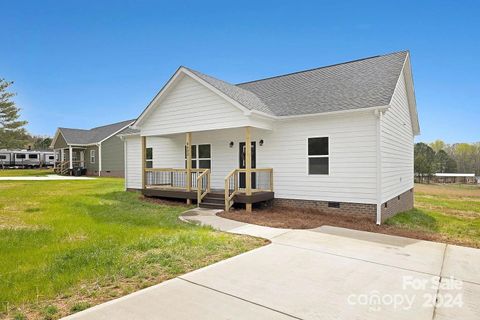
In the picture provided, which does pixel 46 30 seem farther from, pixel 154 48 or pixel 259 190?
pixel 259 190

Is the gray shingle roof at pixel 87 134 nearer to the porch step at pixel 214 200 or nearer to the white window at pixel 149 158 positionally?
the white window at pixel 149 158

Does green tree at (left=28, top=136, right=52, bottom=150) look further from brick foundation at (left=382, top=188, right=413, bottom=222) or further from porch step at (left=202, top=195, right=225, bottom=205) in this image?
brick foundation at (left=382, top=188, right=413, bottom=222)

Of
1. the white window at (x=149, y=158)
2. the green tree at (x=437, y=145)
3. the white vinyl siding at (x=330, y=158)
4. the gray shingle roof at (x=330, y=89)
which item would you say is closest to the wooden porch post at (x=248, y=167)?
the gray shingle roof at (x=330, y=89)

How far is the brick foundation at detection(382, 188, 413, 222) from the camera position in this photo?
1023cm

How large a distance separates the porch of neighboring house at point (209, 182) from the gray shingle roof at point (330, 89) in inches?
70.7

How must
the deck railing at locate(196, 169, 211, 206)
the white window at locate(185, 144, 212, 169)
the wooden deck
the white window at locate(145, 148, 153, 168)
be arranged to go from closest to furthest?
the wooden deck → the deck railing at locate(196, 169, 211, 206) → the white window at locate(185, 144, 212, 169) → the white window at locate(145, 148, 153, 168)

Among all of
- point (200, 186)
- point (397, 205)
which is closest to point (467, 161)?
point (397, 205)

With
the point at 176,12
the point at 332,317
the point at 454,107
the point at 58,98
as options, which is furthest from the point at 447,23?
the point at 58,98

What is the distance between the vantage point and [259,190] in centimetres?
1146

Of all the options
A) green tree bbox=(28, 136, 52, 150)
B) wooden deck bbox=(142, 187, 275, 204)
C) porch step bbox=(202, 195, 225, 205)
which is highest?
green tree bbox=(28, 136, 52, 150)

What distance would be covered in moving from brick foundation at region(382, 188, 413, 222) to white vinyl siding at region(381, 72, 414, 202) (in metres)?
0.23

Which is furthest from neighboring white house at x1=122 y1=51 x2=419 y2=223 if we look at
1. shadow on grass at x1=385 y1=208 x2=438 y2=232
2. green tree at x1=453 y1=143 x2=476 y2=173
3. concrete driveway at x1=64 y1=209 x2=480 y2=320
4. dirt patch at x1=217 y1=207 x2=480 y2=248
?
green tree at x1=453 y1=143 x2=476 y2=173

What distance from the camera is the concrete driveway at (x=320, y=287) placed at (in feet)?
10.6

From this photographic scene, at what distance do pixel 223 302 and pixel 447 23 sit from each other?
20395mm
